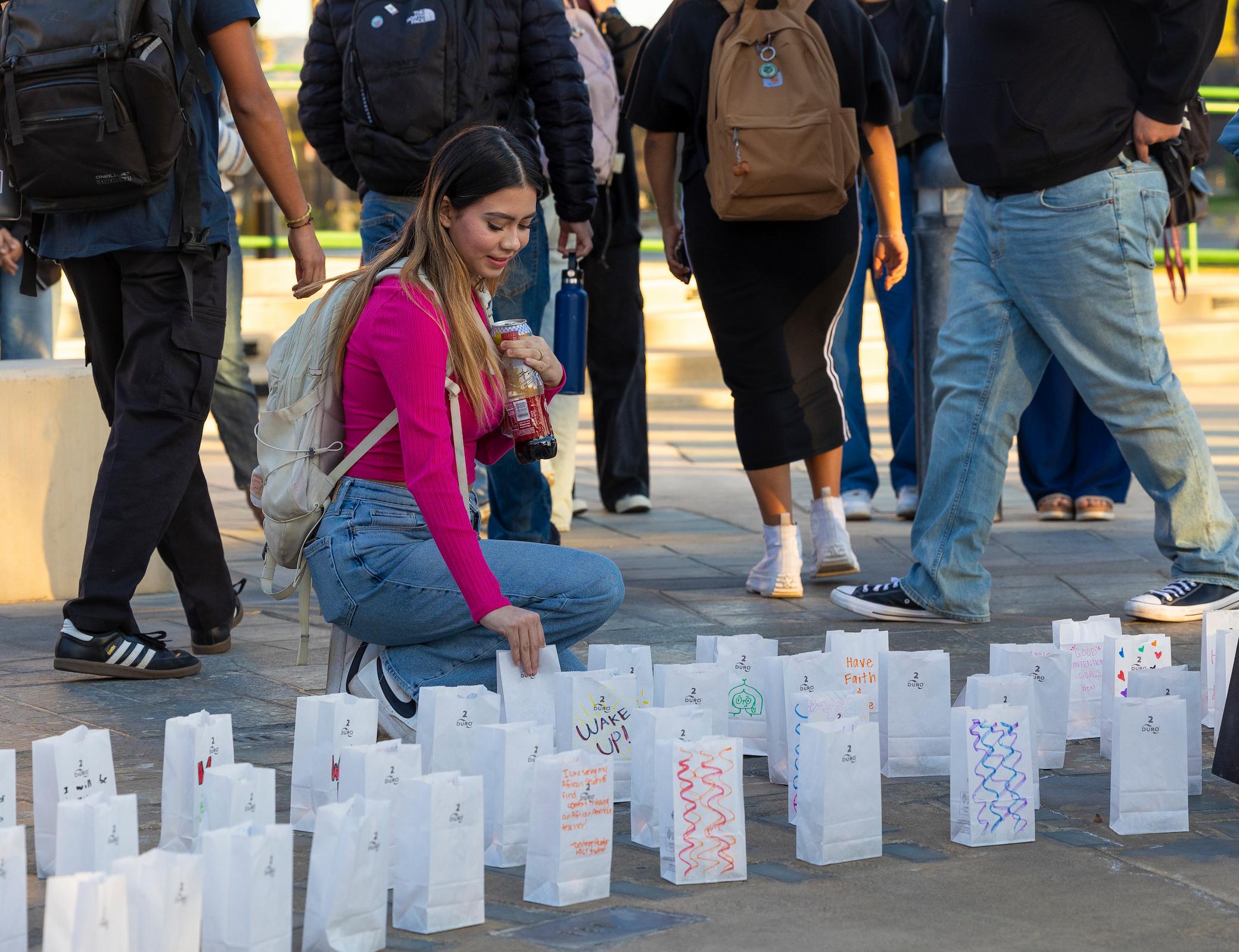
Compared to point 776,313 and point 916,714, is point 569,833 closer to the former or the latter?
point 916,714

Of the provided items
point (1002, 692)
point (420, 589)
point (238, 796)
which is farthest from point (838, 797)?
point (420, 589)

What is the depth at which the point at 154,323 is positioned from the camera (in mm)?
4137

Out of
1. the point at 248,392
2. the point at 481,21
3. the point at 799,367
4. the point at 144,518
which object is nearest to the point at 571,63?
the point at 481,21

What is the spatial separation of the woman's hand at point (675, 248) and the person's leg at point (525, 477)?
0.39 meters

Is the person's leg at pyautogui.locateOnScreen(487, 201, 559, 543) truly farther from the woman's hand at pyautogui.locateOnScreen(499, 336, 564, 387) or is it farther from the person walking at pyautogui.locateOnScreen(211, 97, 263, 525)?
the woman's hand at pyautogui.locateOnScreen(499, 336, 564, 387)

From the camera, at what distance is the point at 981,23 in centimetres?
463

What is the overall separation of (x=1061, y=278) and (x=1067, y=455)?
7.39 feet

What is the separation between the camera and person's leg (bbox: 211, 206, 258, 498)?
19.2ft

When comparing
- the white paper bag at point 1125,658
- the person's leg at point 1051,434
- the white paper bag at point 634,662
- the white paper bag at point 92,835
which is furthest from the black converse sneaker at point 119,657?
the person's leg at point 1051,434

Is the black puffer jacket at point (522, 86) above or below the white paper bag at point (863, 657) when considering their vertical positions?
above

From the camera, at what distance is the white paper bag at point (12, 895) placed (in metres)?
2.42

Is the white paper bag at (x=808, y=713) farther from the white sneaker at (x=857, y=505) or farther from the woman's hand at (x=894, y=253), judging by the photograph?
the white sneaker at (x=857, y=505)

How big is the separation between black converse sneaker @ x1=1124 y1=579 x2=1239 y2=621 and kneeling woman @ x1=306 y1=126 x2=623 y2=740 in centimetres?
172

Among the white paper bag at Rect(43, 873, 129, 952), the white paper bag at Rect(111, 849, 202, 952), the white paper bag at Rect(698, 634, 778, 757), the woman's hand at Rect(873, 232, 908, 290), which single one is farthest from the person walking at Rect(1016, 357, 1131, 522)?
the white paper bag at Rect(43, 873, 129, 952)
